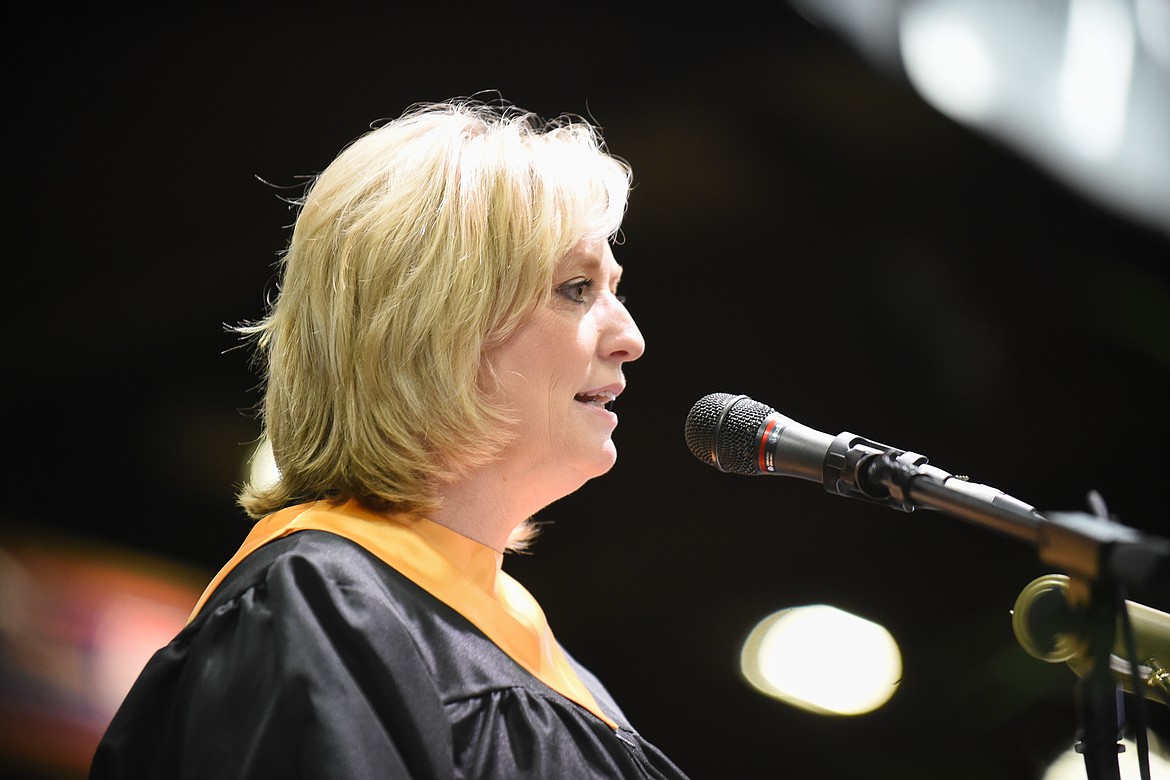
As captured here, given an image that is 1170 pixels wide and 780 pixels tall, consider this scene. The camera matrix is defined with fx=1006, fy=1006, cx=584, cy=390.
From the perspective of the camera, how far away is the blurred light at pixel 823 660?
285 cm

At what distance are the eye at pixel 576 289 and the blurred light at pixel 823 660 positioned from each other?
63.1 inches

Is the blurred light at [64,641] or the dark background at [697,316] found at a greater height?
the dark background at [697,316]

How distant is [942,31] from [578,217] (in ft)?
4.94

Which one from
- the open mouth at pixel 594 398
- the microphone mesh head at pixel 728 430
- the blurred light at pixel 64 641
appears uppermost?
the open mouth at pixel 594 398

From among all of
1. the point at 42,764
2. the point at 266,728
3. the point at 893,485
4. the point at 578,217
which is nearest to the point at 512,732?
the point at 266,728

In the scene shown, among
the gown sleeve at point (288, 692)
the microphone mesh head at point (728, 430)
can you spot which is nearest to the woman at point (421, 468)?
the gown sleeve at point (288, 692)

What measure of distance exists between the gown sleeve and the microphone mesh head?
0.48 meters

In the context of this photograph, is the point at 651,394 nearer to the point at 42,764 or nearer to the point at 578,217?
the point at 578,217

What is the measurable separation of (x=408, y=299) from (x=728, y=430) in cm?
49

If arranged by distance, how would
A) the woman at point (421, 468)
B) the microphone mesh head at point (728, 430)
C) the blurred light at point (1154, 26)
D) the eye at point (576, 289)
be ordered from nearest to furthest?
the woman at point (421, 468)
the microphone mesh head at point (728, 430)
the eye at point (576, 289)
the blurred light at point (1154, 26)

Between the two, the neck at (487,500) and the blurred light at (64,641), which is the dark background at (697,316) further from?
the neck at (487,500)

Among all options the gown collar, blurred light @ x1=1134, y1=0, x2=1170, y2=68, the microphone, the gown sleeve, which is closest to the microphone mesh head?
the microphone

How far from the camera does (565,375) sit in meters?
1.54

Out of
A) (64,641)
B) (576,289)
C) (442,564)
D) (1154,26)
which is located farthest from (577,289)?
(1154,26)
